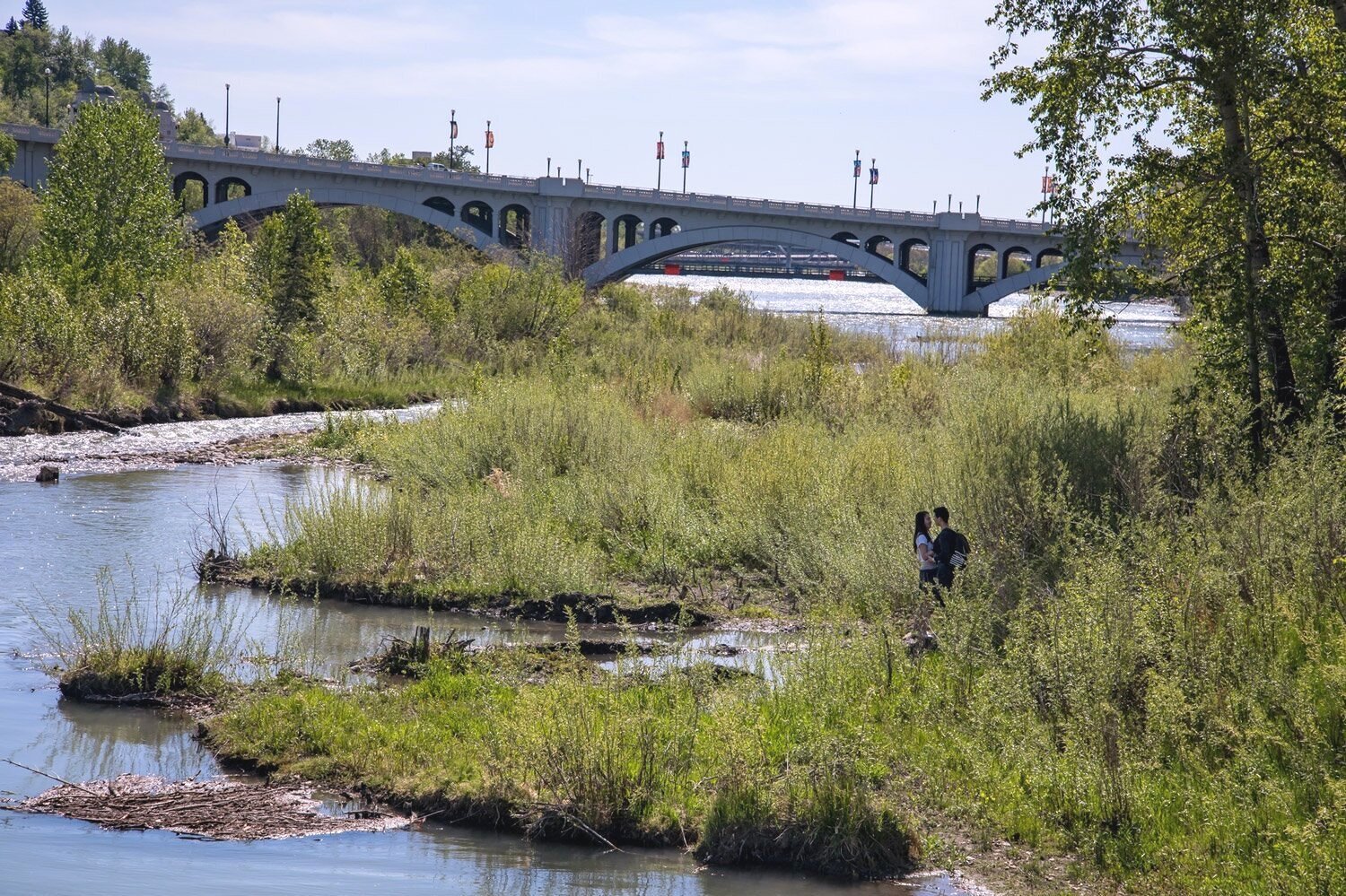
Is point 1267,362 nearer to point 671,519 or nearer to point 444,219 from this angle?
point 671,519

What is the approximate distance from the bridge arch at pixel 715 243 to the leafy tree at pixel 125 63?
127 meters

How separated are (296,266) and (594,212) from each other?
43.8 metres

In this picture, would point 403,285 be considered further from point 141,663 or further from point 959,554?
point 959,554

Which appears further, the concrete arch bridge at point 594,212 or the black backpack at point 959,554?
the concrete arch bridge at point 594,212

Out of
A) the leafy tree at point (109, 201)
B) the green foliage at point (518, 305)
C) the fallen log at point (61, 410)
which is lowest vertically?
the fallen log at point (61, 410)

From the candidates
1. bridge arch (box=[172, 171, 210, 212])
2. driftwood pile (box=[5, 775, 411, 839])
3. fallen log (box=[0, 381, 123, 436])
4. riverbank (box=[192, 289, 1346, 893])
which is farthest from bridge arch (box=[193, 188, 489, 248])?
driftwood pile (box=[5, 775, 411, 839])

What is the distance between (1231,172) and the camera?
14.9 m

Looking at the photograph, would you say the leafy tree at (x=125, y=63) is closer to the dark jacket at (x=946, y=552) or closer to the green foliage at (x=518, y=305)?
the green foliage at (x=518, y=305)

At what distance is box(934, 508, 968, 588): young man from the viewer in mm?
12430

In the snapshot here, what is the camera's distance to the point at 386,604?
15172 mm

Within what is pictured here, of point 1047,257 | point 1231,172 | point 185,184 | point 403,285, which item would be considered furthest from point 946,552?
point 1047,257

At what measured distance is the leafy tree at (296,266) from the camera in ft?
132

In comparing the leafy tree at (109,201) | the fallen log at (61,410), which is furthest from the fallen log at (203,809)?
the leafy tree at (109,201)

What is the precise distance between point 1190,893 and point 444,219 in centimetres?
7725
